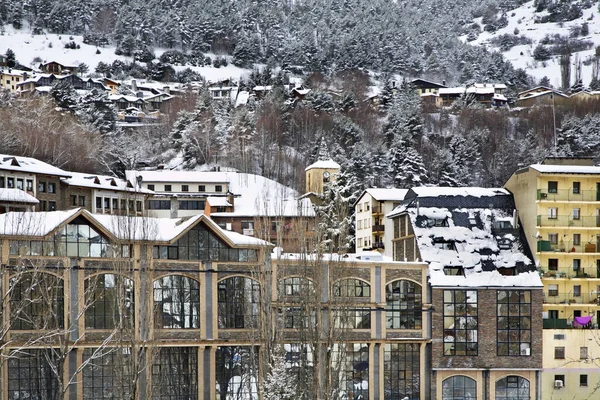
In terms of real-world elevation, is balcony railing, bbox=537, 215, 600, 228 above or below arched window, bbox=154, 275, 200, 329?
above

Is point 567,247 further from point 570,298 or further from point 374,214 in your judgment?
point 374,214

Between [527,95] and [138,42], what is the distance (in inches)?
2972

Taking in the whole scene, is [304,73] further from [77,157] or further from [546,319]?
[546,319]

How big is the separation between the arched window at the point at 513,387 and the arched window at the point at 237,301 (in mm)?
14348

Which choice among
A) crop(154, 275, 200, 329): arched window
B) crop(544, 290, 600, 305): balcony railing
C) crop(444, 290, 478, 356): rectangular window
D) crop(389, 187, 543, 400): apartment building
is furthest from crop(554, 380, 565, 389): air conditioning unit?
crop(154, 275, 200, 329): arched window

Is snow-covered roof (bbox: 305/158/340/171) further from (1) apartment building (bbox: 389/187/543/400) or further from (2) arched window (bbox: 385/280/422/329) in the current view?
(2) arched window (bbox: 385/280/422/329)

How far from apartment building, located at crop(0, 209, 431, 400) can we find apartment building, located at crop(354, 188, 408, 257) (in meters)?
22.7

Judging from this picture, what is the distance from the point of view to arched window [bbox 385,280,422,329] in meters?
47.1

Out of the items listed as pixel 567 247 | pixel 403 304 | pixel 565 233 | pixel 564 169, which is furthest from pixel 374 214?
pixel 403 304

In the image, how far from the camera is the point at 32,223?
1634 inches

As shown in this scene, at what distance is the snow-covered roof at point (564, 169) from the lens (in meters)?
51.8

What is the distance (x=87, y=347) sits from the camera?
41375 mm

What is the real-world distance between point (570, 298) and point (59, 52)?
132790 mm

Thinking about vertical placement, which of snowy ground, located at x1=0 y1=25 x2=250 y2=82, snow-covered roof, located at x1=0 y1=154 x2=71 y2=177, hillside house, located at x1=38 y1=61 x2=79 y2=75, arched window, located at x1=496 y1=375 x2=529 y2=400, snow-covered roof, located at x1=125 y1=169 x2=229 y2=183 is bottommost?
arched window, located at x1=496 y1=375 x2=529 y2=400
